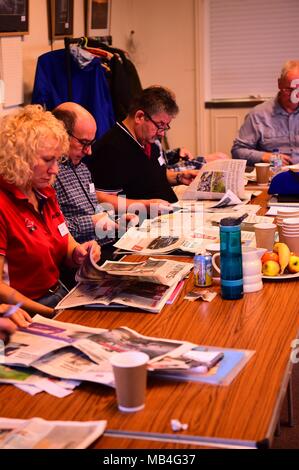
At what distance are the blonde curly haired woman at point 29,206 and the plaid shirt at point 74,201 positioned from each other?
51cm

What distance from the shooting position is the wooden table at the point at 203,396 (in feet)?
4.37

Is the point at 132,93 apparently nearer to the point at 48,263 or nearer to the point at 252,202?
the point at 252,202

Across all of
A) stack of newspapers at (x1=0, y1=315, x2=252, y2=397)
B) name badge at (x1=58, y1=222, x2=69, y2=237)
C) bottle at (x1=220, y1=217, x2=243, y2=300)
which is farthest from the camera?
name badge at (x1=58, y1=222, x2=69, y2=237)

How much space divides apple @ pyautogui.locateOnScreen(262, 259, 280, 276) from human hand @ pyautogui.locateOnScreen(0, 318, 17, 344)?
0.88 meters

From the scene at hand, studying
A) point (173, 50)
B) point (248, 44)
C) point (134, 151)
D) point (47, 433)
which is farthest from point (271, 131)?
point (47, 433)

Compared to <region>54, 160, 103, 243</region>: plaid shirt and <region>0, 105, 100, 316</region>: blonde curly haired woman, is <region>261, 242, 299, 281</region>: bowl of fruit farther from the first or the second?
<region>54, 160, 103, 243</region>: plaid shirt

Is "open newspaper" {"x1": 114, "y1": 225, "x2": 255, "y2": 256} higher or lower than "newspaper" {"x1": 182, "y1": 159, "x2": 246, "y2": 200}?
lower

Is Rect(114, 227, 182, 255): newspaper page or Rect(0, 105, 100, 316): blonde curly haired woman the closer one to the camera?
Rect(0, 105, 100, 316): blonde curly haired woman

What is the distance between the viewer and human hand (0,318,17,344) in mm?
1772

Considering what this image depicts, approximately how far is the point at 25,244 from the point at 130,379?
109 centimetres

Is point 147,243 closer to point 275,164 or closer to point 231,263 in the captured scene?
point 231,263

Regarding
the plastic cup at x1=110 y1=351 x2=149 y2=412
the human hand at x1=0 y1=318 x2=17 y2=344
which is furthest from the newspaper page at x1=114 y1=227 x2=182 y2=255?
the plastic cup at x1=110 y1=351 x2=149 y2=412

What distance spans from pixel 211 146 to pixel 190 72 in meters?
0.66

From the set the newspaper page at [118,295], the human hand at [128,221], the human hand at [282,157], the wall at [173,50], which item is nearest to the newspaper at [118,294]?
the newspaper page at [118,295]
